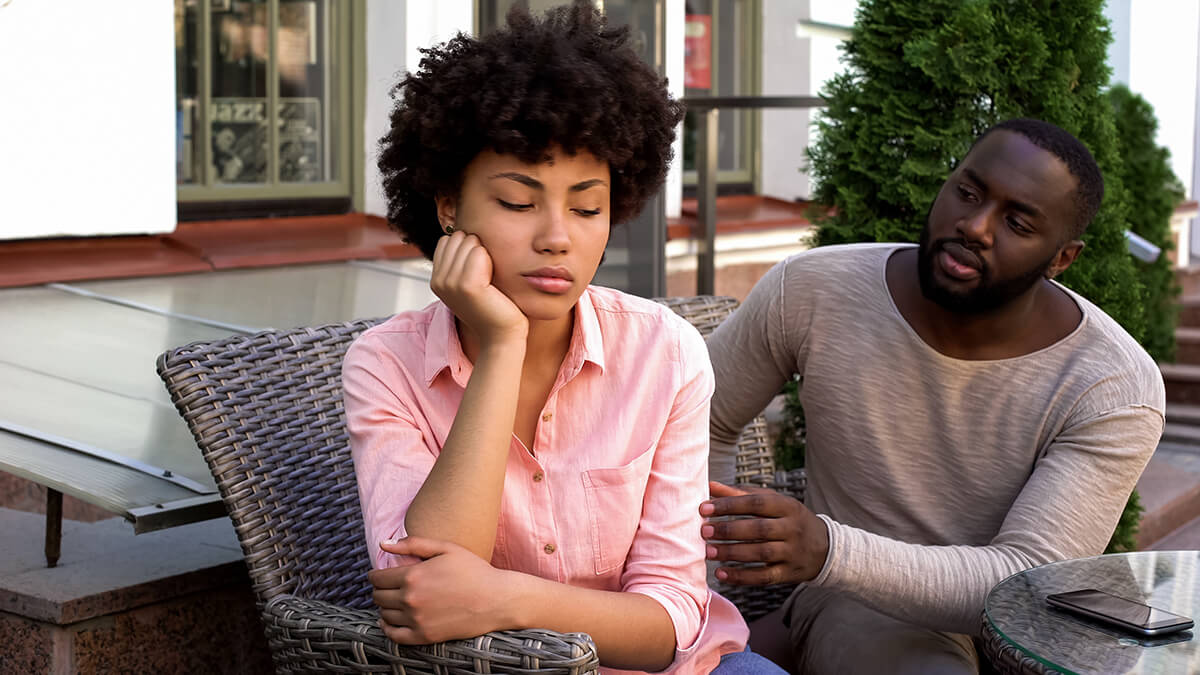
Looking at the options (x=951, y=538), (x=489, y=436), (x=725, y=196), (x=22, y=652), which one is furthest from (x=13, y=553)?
(x=725, y=196)

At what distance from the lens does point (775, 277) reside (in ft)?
9.77

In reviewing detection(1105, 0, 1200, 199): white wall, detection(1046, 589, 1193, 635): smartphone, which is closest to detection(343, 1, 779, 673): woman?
detection(1046, 589, 1193, 635): smartphone

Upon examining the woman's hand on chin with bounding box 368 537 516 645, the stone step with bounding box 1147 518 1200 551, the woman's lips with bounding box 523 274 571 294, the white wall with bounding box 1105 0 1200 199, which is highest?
the white wall with bounding box 1105 0 1200 199

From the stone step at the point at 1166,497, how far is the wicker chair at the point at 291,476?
343 centimetres

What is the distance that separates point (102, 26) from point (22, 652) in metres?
2.45

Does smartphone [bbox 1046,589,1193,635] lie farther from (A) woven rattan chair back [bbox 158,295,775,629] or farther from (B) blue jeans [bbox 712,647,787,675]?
(A) woven rattan chair back [bbox 158,295,775,629]

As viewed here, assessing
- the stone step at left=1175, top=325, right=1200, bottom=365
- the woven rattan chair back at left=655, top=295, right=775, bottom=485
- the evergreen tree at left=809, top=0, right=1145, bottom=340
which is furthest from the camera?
→ the stone step at left=1175, top=325, right=1200, bottom=365

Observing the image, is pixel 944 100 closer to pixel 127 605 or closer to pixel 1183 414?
pixel 127 605

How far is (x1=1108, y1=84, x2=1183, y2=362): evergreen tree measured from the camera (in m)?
7.52

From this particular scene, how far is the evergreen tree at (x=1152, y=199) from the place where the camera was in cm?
752

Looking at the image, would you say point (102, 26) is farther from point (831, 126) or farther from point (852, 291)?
point (852, 291)

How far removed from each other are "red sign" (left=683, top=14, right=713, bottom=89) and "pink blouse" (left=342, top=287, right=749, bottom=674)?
5.35 m

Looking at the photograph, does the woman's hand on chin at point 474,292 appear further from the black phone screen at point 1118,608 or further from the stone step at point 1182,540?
the stone step at point 1182,540

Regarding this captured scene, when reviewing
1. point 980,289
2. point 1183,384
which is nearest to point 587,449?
point 980,289
